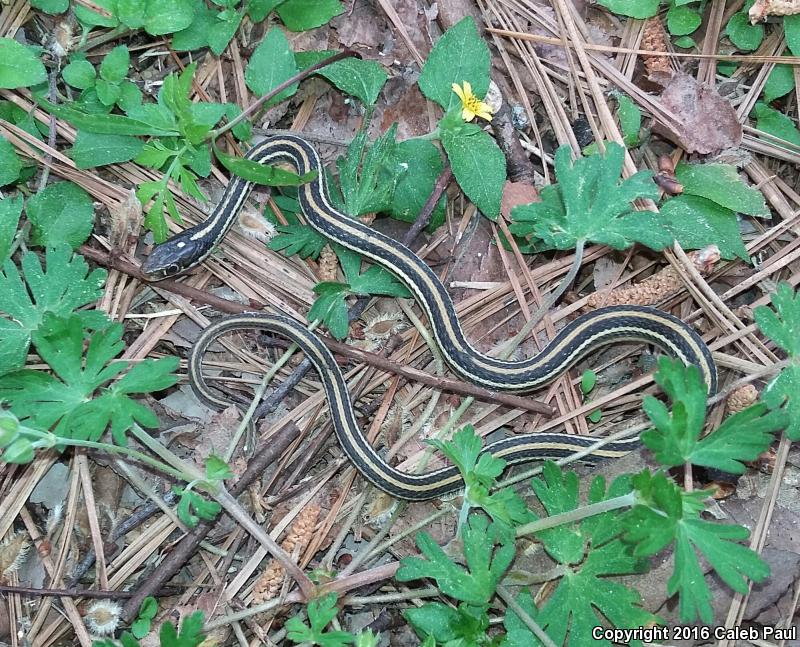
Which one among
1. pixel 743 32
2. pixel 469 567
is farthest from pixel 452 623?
pixel 743 32

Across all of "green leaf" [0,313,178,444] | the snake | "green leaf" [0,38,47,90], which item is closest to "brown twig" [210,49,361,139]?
the snake

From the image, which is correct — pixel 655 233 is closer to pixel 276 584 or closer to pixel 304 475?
pixel 304 475

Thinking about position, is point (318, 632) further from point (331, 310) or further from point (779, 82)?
point (779, 82)

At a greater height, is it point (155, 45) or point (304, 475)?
point (155, 45)

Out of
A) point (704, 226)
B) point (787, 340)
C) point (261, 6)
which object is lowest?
point (787, 340)

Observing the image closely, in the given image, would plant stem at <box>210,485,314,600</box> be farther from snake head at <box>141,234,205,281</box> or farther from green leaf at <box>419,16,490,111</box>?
green leaf at <box>419,16,490,111</box>

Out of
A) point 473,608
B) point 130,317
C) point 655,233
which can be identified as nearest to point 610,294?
point 655,233

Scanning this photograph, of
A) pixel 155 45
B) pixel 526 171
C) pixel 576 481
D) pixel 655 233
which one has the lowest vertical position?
pixel 576 481
